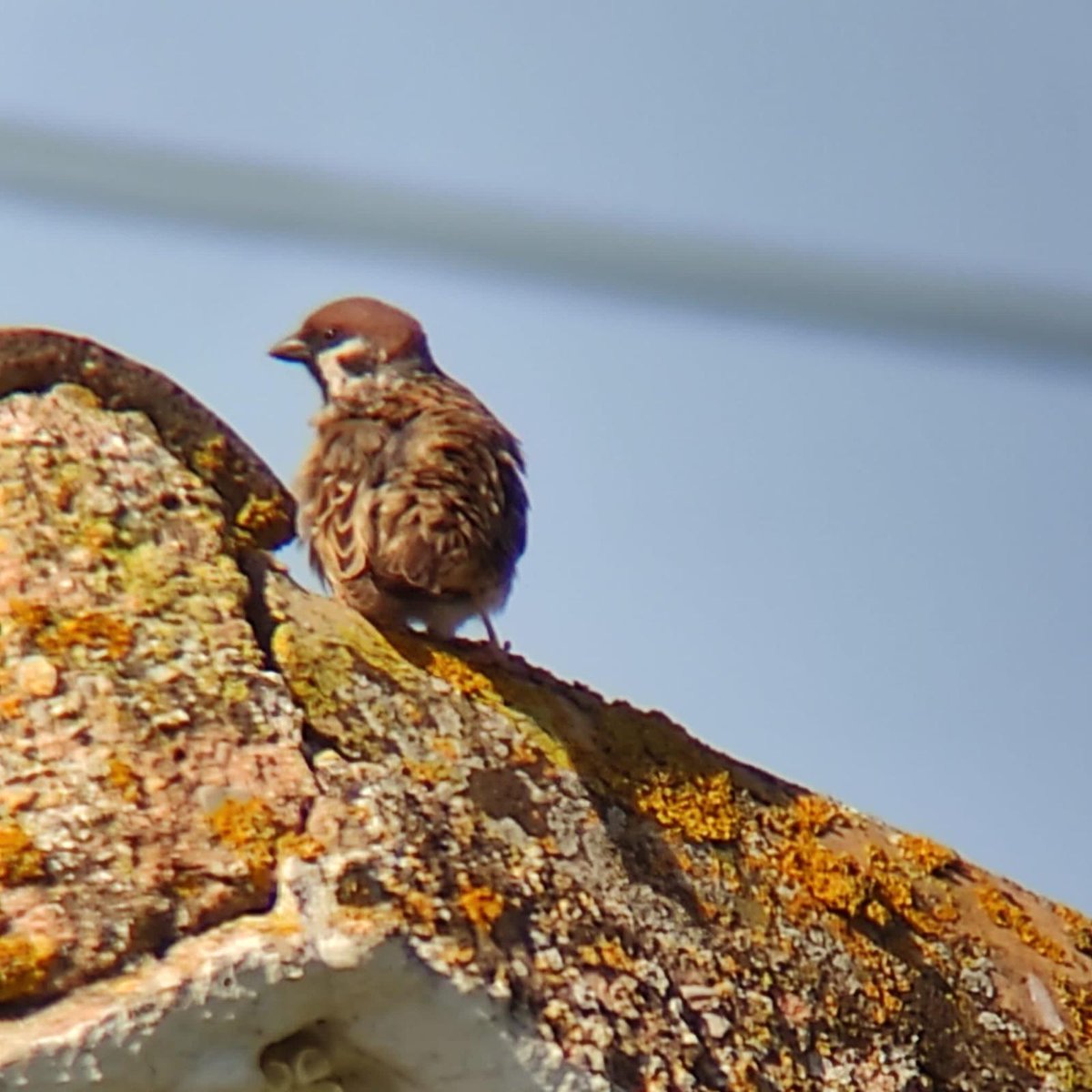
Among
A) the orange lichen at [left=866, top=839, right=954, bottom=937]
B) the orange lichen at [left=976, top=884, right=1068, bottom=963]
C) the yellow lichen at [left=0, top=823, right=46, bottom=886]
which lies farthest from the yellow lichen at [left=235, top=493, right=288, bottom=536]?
the orange lichen at [left=976, top=884, right=1068, bottom=963]

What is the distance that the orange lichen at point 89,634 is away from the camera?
1992mm

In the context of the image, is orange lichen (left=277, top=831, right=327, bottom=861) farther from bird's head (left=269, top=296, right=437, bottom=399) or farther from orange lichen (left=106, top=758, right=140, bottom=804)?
bird's head (left=269, top=296, right=437, bottom=399)

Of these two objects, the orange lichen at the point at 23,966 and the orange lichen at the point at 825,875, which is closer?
the orange lichen at the point at 23,966

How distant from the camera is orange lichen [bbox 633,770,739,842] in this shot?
90.3 inches

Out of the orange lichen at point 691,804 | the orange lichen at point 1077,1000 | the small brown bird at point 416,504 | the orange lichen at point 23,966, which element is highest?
the small brown bird at point 416,504

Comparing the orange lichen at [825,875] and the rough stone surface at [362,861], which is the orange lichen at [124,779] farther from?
the orange lichen at [825,875]

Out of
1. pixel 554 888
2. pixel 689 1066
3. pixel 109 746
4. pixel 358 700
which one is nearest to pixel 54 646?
pixel 109 746

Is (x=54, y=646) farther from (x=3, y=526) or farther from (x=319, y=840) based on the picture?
(x=319, y=840)

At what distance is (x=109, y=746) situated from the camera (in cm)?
191

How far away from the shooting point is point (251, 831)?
1.88 m

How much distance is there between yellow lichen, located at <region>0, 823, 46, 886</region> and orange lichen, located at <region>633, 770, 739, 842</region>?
0.69m

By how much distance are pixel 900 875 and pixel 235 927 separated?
918mm

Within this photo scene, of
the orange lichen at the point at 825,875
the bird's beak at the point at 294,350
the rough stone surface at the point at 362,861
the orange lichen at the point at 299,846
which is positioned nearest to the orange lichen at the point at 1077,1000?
the rough stone surface at the point at 362,861

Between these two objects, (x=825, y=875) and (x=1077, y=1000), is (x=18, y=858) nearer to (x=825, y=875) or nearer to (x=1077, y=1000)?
(x=825, y=875)
